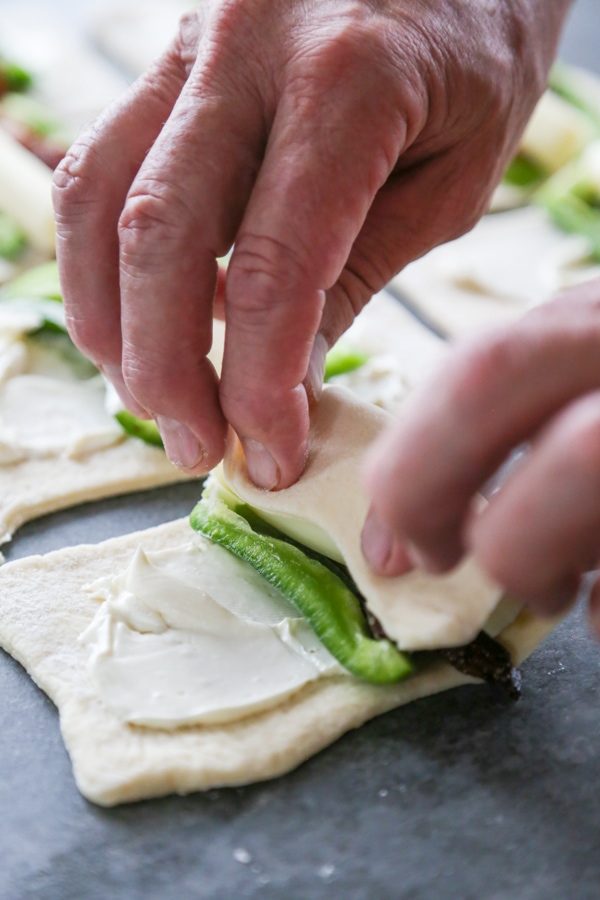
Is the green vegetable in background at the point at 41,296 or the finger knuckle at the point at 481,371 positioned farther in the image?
the green vegetable in background at the point at 41,296

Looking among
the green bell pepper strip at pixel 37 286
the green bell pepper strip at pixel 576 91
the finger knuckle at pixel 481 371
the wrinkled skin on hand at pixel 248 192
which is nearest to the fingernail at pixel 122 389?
the wrinkled skin on hand at pixel 248 192

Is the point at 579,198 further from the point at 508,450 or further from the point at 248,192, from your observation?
the point at 508,450

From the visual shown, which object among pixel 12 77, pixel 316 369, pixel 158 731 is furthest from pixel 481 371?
pixel 12 77

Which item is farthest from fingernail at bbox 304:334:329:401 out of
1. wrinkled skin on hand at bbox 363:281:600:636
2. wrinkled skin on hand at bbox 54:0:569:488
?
wrinkled skin on hand at bbox 363:281:600:636

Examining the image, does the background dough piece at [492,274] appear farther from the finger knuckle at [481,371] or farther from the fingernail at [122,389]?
the finger knuckle at [481,371]

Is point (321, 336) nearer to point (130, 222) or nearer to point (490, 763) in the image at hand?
point (130, 222)

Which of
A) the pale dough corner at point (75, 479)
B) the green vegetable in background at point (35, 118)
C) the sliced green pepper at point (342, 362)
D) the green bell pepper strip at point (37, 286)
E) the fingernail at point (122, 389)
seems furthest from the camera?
the green vegetable in background at point (35, 118)

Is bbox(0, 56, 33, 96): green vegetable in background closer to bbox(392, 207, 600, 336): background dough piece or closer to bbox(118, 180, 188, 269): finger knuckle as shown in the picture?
bbox(392, 207, 600, 336): background dough piece
